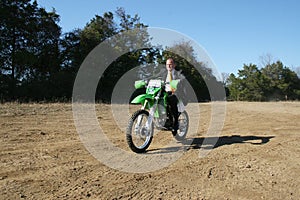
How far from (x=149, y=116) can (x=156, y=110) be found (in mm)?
252

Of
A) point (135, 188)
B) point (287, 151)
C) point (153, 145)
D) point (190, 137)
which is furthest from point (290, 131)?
point (135, 188)

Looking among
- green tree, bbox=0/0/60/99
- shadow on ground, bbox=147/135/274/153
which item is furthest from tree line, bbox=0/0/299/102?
shadow on ground, bbox=147/135/274/153

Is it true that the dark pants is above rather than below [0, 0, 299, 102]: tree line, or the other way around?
below

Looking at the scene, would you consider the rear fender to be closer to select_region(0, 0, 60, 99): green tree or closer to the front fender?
the front fender

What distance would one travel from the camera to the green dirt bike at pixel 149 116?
4.64 metres

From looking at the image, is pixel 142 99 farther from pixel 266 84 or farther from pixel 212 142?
pixel 266 84

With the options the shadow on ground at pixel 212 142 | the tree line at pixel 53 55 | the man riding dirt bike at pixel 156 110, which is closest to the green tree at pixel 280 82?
the tree line at pixel 53 55

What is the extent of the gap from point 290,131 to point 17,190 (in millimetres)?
6058

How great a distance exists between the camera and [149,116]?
15.7 feet

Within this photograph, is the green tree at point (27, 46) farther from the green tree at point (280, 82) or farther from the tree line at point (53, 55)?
the green tree at point (280, 82)

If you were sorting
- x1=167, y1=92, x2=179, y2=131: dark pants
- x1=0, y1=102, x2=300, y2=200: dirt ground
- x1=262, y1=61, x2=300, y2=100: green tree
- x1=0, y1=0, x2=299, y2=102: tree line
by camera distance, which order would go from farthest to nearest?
1. x1=262, y1=61, x2=300, y2=100: green tree
2. x1=0, y1=0, x2=299, y2=102: tree line
3. x1=167, y1=92, x2=179, y2=131: dark pants
4. x1=0, y1=102, x2=300, y2=200: dirt ground

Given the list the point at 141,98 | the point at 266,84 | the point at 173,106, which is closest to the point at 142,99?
the point at 141,98

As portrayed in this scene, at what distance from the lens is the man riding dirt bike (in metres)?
4.67

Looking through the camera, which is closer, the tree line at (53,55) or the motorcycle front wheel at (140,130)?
the motorcycle front wheel at (140,130)
